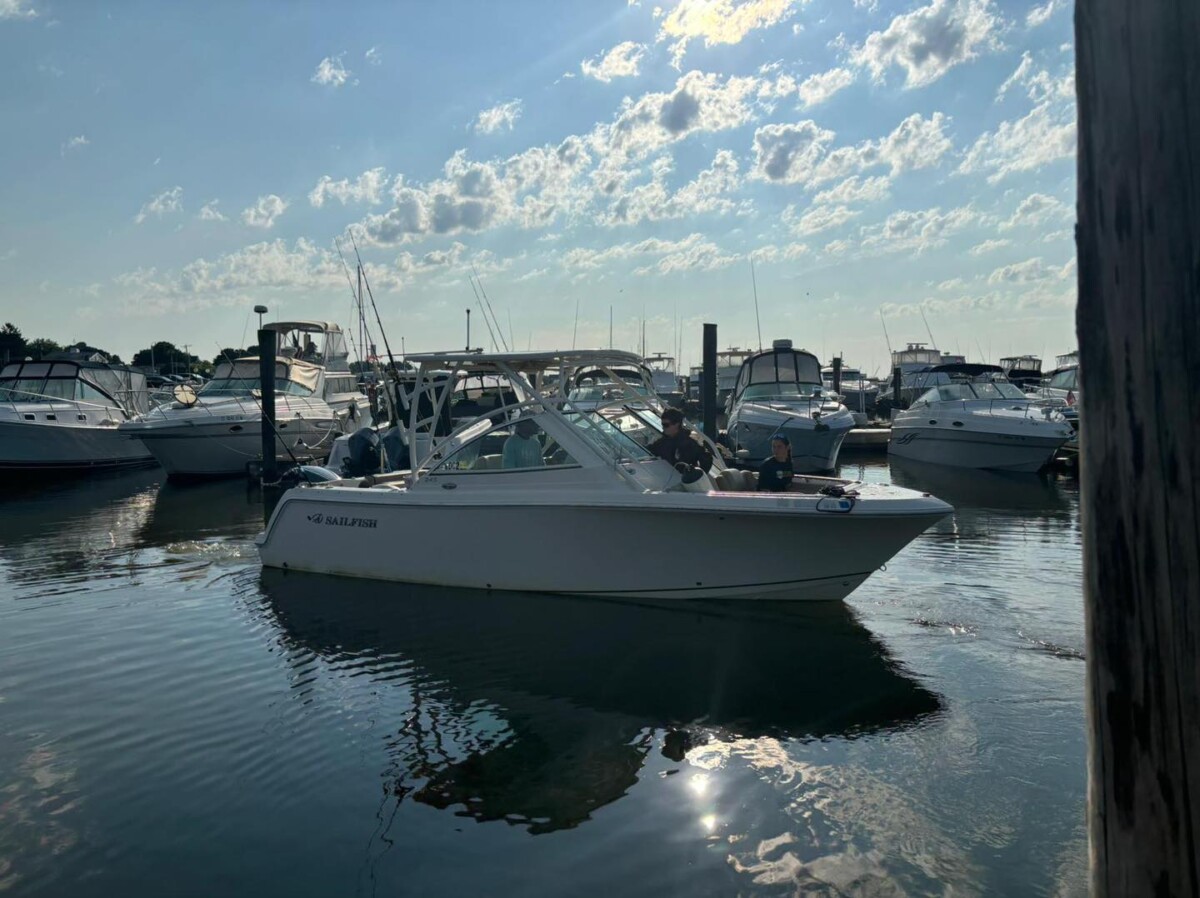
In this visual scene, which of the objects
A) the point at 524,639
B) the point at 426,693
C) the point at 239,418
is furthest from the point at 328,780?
the point at 239,418

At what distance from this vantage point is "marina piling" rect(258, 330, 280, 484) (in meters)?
20.2

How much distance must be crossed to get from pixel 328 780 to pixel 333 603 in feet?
15.1

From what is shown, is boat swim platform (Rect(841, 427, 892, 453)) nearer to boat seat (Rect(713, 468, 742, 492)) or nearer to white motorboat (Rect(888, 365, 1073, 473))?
white motorboat (Rect(888, 365, 1073, 473))

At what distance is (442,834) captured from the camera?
5.00 meters

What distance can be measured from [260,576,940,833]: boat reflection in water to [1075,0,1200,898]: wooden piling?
3.47m

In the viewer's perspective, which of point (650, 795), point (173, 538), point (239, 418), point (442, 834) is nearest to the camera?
point (442, 834)

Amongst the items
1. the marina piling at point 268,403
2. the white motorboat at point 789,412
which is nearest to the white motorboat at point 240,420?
the marina piling at point 268,403

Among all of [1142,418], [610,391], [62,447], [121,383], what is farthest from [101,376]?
[1142,418]

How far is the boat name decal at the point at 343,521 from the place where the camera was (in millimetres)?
10516

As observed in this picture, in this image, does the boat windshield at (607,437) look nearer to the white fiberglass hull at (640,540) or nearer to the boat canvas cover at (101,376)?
the white fiberglass hull at (640,540)

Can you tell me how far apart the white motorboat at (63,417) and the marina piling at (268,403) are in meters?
5.77

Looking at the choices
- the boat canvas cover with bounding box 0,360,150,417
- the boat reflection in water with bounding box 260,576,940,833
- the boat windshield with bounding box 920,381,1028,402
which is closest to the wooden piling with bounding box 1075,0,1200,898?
the boat reflection in water with bounding box 260,576,940,833

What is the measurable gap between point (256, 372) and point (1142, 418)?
26.7 meters

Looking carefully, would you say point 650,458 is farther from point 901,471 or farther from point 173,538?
point 901,471
